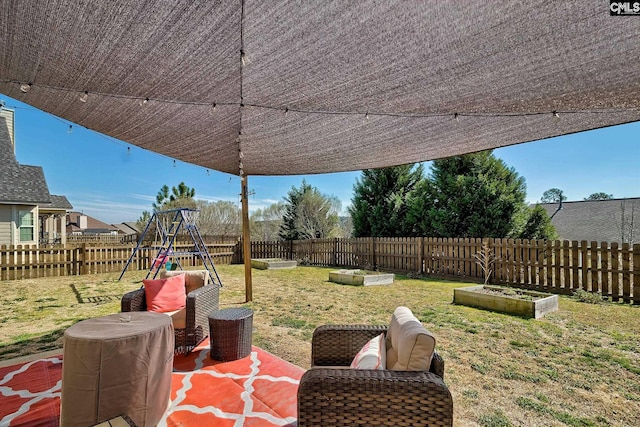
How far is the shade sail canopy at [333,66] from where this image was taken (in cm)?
170

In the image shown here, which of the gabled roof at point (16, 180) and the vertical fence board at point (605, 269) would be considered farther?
the gabled roof at point (16, 180)

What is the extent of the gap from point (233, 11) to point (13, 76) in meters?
1.90

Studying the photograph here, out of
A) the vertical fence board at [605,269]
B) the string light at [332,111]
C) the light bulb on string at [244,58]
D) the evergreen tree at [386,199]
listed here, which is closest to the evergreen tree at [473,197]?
the evergreen tree at [386,199]

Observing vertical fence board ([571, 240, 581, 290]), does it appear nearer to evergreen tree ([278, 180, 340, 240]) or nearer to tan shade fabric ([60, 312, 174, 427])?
tan shade fabric ([60, 312, 174, 427])

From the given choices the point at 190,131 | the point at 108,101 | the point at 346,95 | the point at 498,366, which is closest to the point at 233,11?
the point at 346,95

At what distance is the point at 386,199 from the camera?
40.3 ft

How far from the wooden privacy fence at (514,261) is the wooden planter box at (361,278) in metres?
1.97

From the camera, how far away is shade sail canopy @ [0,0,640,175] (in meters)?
1.70

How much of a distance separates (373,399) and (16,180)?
14.6 m

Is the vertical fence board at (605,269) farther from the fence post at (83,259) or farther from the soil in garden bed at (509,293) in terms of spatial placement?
the fence post at (83,259)

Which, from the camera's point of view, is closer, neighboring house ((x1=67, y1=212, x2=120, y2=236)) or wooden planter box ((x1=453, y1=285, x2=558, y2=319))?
wooden planter box ((x1=453, y1=285, x2=558, y2=319))

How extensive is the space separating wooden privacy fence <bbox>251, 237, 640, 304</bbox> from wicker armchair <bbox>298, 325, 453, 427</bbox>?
6.44 metres

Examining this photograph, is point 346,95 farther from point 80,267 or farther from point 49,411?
point 80,267

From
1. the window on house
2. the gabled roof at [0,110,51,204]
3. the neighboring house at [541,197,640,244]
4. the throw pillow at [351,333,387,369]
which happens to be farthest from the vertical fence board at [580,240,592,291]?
the window on house
